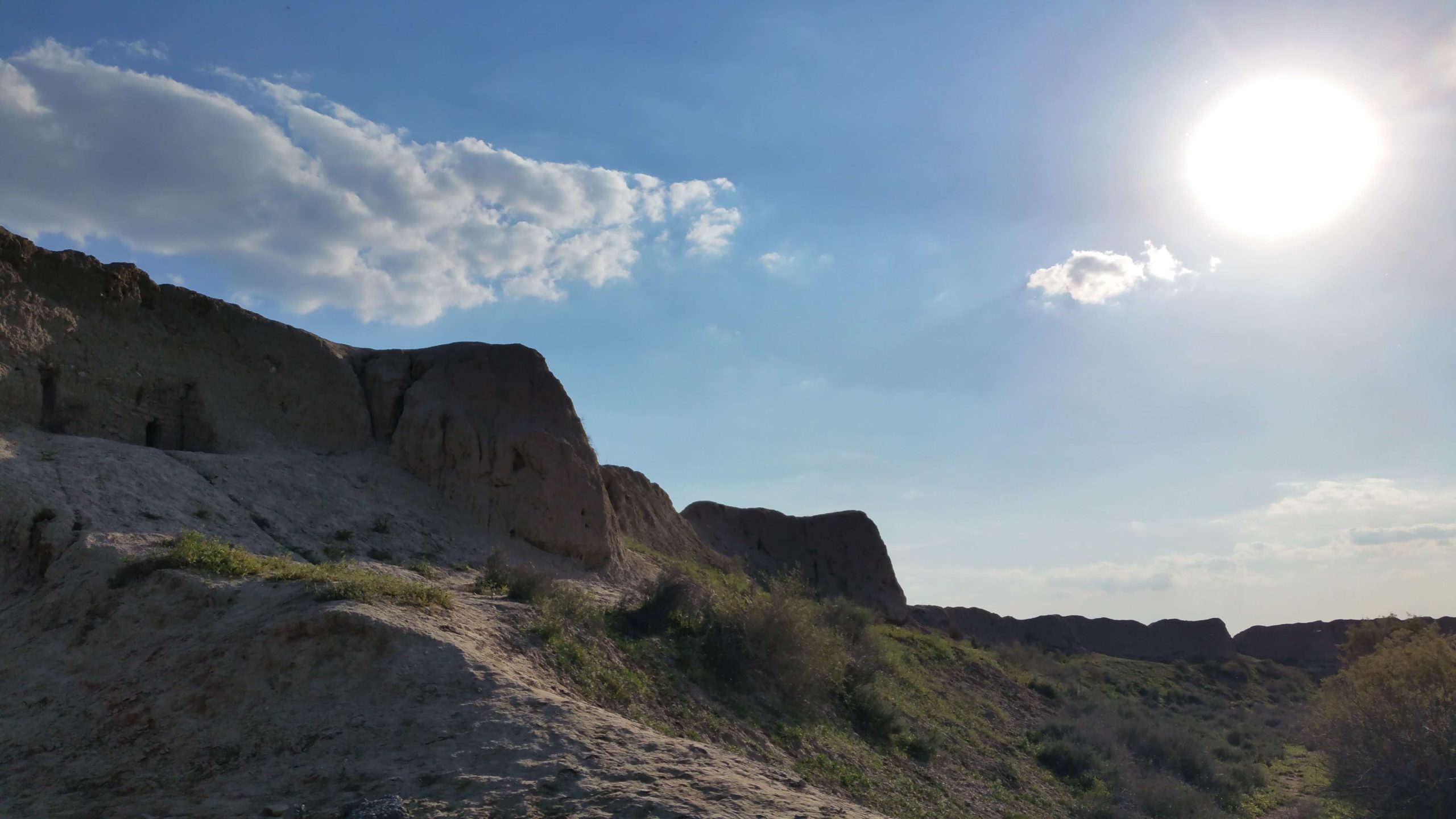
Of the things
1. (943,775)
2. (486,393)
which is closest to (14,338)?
(486,393)

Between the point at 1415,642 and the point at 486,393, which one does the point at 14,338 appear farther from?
the point at 1415,642

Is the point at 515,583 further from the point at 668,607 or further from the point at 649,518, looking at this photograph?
the point at 649,518

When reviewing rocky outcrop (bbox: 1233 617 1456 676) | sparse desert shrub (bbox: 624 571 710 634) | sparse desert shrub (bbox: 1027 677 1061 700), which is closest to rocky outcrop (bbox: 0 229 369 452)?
sparse desert shrub (bbox: 624 571 710 634)

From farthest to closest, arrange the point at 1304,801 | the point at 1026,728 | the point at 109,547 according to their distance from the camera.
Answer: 1. the point at 1026,728
2. the point at 1304,801
3. the point at 109,547

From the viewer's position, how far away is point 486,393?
61.5 feet

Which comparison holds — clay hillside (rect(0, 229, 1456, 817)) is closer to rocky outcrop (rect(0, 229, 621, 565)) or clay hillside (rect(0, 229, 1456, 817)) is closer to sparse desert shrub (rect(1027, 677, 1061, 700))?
rocky outcrop (rect(0, 229, 621, 565))

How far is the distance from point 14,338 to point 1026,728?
832 inches

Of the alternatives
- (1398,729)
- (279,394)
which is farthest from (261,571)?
(1398,729)

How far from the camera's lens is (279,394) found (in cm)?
1656

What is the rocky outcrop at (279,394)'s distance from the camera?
13367 mm

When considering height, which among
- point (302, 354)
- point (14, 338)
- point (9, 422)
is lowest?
point (9, 422)

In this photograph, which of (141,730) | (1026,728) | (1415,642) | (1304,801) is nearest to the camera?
(141,730)

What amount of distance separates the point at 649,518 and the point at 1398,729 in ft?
52.2

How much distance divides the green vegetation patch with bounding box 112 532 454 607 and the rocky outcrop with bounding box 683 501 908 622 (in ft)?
68.3
